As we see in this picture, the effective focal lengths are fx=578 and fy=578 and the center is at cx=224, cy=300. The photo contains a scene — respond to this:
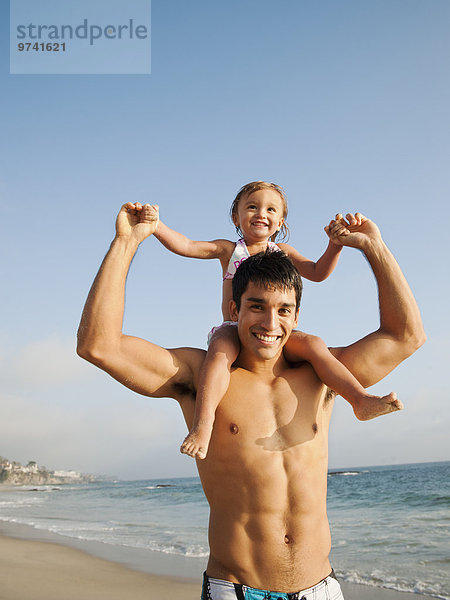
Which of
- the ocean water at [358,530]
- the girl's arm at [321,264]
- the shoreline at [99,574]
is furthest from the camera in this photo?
→ the ocean water at [358,530]

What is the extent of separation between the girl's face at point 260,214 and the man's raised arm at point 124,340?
121 centimetres

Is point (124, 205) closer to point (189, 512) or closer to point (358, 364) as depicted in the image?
point (358, 364)

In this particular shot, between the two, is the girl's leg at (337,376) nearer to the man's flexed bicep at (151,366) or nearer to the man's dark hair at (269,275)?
the man's dark hair at (269,275)

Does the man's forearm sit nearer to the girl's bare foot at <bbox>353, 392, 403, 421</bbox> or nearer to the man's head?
the man's head

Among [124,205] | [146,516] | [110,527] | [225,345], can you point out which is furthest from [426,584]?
[146,516]

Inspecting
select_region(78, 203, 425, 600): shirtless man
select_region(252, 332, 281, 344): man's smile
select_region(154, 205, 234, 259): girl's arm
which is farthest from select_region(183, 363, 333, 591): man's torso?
select_region(154, 205, 234, 259): girl's arm

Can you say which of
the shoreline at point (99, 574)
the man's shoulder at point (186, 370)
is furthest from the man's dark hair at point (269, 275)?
the shoreline at point (99, 574)

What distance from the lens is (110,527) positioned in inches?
607

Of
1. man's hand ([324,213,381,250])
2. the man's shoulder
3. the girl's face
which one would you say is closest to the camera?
the man's shoulder

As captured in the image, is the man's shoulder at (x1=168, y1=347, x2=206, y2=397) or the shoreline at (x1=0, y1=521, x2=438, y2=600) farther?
the shoreline at (x1=0, y1=521, x2=438, y2=600)

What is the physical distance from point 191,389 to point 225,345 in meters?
0.25

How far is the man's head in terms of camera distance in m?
2.45

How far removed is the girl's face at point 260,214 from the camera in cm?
359

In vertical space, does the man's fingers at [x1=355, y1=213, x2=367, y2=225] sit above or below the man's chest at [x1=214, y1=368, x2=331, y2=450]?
above
